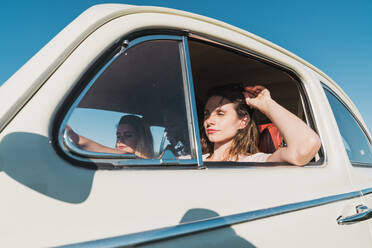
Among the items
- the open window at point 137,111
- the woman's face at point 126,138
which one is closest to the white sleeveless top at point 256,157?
the open window at point 137,111

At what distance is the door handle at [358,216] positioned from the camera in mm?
1556

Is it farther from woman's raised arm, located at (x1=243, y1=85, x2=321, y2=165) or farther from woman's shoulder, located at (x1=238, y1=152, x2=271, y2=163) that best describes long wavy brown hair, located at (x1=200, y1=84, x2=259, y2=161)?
woman's raised arm, located at (x1=243, y1=85, x2=321, y2=165)

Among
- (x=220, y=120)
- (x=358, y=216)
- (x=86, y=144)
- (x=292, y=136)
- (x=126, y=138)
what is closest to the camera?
(x=86, y=144)

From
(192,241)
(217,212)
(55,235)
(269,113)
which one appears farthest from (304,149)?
(55,235)

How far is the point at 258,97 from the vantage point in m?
2.18

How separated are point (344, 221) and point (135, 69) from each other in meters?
1.37

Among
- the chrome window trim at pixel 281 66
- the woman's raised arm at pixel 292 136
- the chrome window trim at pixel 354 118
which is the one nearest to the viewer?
the chrome window trim at pixel 281 66

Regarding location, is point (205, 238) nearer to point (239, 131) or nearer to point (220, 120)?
point (220, 120)

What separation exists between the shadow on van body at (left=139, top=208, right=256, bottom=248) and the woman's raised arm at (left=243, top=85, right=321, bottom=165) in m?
0.86

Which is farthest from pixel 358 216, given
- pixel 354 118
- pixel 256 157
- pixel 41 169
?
pixel 41 169

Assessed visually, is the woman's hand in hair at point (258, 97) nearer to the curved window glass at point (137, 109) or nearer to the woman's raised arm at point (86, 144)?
the curved window glass at point (137, 109)

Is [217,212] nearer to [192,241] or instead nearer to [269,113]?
[192,241]

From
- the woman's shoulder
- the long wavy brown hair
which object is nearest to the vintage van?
the woman's shoulder

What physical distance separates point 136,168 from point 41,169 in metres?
0.30
